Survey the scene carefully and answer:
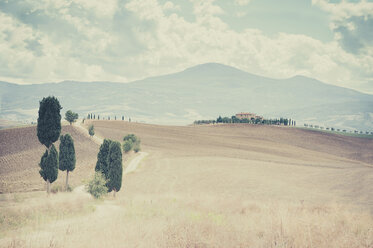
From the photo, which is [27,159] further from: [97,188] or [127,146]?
[97,188]

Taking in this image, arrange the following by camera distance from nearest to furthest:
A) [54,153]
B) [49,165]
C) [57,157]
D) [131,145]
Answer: [49,165]
[54,153]
[57,157]
[131,145]

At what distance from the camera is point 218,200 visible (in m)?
23.2

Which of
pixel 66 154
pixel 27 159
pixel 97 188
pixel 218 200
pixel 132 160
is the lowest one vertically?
pixel 27 159

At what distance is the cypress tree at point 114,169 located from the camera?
4088 centimetres

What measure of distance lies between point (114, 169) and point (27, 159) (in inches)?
1842

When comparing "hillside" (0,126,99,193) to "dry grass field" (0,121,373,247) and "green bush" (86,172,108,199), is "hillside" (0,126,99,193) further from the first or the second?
"green bush" (86,172,108,199)

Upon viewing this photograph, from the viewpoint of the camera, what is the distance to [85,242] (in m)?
10.4

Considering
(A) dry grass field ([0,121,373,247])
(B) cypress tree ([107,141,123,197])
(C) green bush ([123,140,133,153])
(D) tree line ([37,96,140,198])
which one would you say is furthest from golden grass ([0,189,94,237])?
(C) green bush ([123,140,133,153])

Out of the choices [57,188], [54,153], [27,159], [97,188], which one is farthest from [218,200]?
[27,159]

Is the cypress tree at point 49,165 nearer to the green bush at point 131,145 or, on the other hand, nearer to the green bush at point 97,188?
the green bush at point 97,188

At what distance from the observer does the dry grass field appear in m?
10.9

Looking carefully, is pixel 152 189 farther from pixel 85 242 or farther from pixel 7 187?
pixel 85 242

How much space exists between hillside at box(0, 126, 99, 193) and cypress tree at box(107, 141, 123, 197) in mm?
14962

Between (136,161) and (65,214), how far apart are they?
59.1 metres
